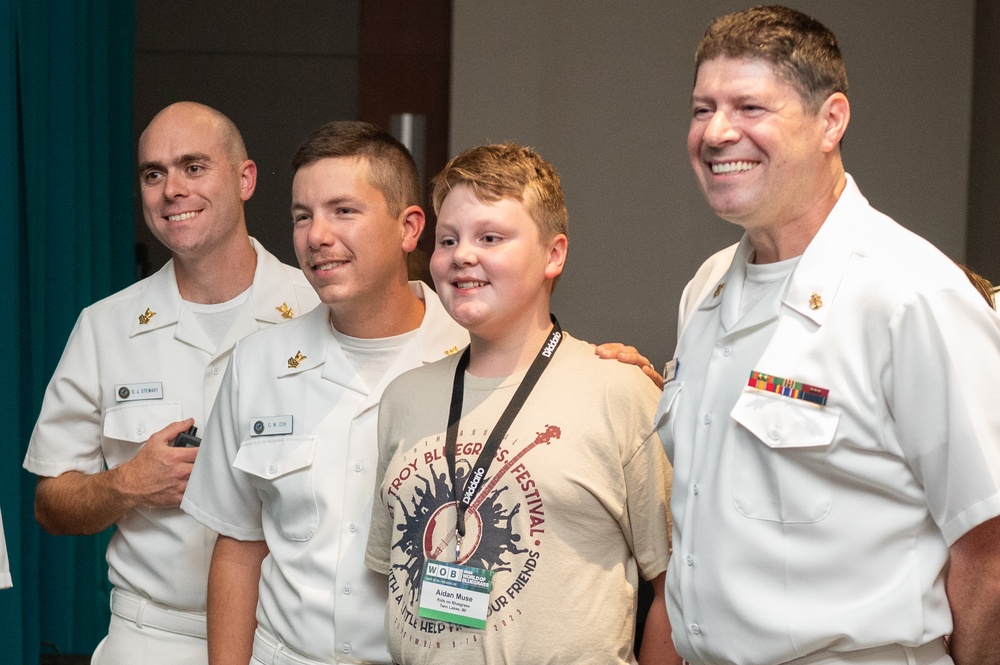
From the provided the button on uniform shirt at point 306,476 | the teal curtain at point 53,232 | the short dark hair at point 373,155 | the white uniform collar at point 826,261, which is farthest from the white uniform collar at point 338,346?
the teal curtain at point 53,232

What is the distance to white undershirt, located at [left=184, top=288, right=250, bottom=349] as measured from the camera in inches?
98.2

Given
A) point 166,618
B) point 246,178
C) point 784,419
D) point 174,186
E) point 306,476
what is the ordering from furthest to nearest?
point 246,178 < point 174,186 < point 166,618 < point 306,476 < point 784,419

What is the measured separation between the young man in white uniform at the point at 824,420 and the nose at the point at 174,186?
127 cm

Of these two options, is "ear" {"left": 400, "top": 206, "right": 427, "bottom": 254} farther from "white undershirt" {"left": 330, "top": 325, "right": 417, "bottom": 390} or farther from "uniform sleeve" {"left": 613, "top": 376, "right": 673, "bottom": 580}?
"uniform sleeve" {"left": 613, "top": 376, "right": 673, "bottom": 580}

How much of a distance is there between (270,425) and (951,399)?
4.05ft

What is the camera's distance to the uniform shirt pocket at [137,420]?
7.86 ft

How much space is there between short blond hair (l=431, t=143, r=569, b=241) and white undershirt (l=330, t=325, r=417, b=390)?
12.9 inches

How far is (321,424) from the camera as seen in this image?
2.13m

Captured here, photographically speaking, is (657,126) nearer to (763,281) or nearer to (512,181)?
(512,181)

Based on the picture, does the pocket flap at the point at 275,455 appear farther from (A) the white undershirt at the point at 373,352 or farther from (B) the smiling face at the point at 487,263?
(B) the smiling face at the point at 487,263

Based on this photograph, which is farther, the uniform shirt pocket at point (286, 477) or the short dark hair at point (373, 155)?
the short dark hair at point (373, 155)

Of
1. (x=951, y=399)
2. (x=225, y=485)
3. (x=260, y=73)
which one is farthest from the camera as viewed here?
(x=260, y=73)

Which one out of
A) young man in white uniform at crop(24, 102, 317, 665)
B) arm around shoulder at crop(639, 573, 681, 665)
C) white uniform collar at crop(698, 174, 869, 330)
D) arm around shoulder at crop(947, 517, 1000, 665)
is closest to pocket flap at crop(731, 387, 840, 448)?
white uniform collar at crop(698, 174, 869, 330)

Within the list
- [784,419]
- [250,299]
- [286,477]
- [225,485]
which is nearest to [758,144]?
[784,419]
